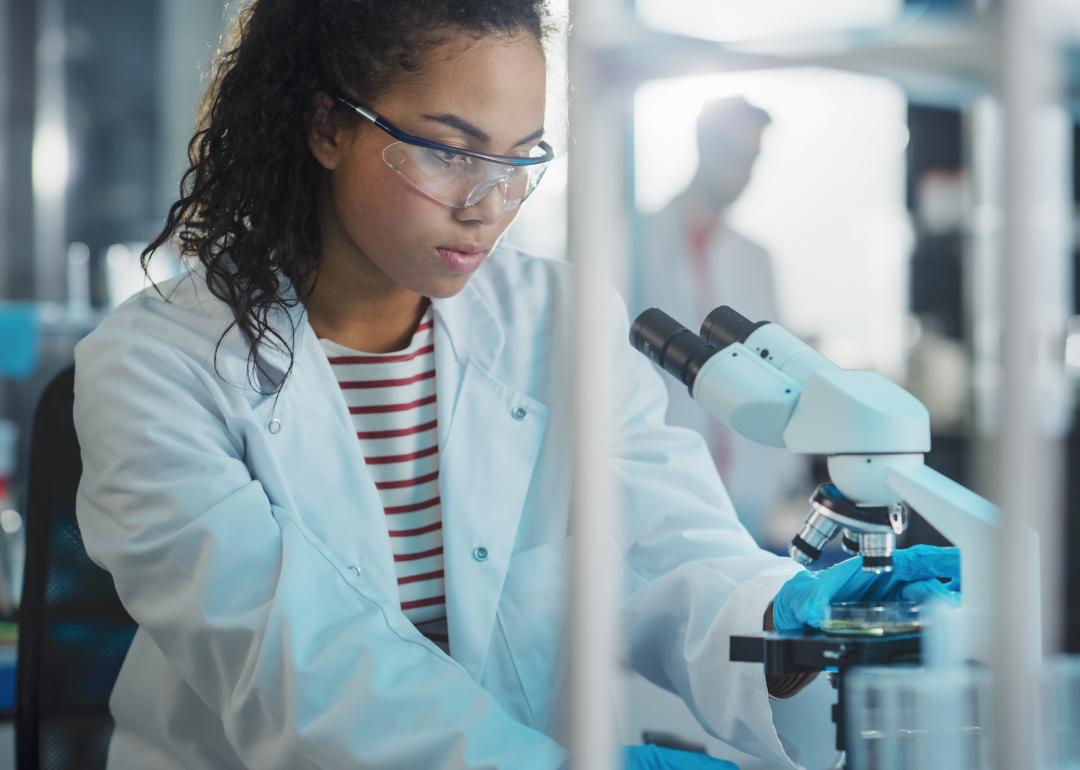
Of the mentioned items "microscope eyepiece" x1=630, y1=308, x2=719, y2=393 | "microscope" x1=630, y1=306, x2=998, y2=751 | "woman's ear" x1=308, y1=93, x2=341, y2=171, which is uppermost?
"woman's ear" x1=308, y1=93, x2=341, y2=171

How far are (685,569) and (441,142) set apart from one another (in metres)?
0.58

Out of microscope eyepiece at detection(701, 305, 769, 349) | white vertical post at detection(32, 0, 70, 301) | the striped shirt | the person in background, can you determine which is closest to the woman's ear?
the striped shirt

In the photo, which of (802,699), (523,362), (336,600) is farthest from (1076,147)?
(336,600)

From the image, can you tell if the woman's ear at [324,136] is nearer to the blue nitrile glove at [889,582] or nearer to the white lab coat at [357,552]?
the white lab coat at [357,552]

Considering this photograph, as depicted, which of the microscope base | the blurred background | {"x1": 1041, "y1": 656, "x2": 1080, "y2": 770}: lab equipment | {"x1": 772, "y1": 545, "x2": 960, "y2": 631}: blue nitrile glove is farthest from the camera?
the blurred background

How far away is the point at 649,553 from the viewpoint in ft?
3.99

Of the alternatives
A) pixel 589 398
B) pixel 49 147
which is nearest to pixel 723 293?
pixel 589 398

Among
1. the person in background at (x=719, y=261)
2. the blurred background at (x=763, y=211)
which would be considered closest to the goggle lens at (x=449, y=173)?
the person in background at (x=719, y=261)

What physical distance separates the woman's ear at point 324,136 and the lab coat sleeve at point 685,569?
44 centimetres

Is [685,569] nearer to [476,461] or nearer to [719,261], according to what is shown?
[476,461]

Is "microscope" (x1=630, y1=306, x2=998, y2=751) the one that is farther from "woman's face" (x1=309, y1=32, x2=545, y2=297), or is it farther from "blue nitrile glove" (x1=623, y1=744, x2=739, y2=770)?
"woman's face" (x1=309, y1=32, x2=545, y2=297)

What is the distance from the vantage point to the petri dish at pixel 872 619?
2.48ft

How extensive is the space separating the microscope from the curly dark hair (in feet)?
1.72

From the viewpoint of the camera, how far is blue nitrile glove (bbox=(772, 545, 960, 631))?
0.84 m
